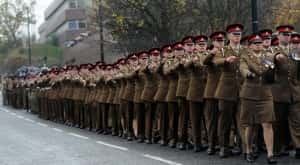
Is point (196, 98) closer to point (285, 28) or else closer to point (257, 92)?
point (257, 92)

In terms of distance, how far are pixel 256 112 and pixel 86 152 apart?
384 centimetres

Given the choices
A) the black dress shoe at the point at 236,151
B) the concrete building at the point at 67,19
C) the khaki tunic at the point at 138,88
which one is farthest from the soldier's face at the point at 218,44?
the concrete building at the point at 67,19

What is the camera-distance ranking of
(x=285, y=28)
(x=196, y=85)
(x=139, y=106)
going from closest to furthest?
1. (x=285, y=28)
2. (x=196, y=85)
3. (x=139, y=106)

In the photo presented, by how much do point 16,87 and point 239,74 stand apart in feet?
84.8

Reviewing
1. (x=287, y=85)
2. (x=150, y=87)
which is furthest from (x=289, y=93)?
(x=150, y=87)

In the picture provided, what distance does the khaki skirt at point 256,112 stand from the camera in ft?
32.4

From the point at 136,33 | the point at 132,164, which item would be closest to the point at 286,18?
the point at 136,33

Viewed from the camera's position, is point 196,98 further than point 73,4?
No

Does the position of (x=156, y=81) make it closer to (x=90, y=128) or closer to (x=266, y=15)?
(x=90, y=128)

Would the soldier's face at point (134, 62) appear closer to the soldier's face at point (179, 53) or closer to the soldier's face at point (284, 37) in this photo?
the soldier's face at point (179, 53)

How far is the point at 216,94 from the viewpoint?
35.2 feet

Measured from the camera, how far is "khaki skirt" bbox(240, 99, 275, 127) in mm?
9875

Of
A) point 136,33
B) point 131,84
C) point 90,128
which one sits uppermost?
point 136,33

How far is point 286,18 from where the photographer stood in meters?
29.4
